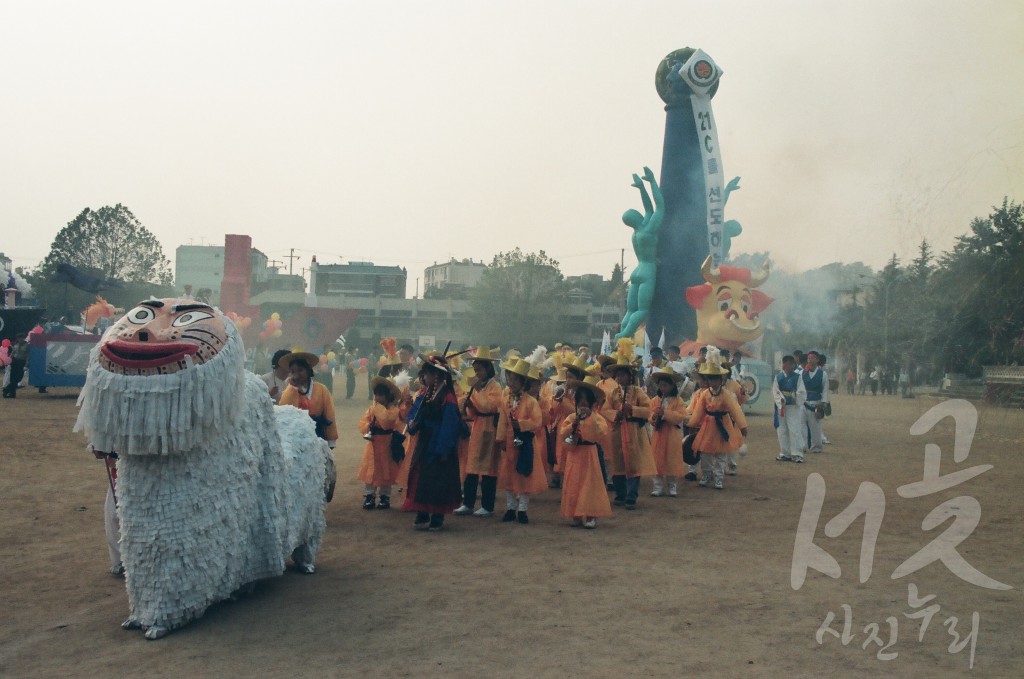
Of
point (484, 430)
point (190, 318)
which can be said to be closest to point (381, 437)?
point (484, 430)

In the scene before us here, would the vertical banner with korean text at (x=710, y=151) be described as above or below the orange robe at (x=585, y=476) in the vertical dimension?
above

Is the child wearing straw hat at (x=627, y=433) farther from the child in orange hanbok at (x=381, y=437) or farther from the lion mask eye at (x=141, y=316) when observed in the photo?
the lion mask eye at (x=141, y=316)

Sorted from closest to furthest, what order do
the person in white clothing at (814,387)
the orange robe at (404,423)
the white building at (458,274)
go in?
the orange robe at (404,423) < the person in white clothing at (814,387) < the white building at (458,274)

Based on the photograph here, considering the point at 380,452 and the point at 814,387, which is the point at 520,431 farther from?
the point at 814,387

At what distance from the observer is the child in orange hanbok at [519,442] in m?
9.50

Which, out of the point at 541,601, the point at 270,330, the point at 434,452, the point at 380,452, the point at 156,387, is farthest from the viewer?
the point at 270,330

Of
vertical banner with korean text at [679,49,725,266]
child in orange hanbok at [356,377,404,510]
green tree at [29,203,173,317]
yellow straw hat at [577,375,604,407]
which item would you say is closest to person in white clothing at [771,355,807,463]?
yellow straw hat at [577,375,604,407]

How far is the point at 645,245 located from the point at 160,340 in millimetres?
21793

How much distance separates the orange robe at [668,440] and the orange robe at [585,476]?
2269 millimetres

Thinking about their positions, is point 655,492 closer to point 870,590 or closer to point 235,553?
point 870,590

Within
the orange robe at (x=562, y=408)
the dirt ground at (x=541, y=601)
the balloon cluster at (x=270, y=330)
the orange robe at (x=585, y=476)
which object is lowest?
the dirt ground at (x=541, y=601)

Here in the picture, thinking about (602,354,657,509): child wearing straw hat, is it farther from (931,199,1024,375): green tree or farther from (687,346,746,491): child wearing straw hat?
(931,199,1024,375): green tree

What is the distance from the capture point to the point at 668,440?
448 inches

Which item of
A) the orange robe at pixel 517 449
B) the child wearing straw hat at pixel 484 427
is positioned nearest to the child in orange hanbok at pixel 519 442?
the orange robe at pixel 517 449
